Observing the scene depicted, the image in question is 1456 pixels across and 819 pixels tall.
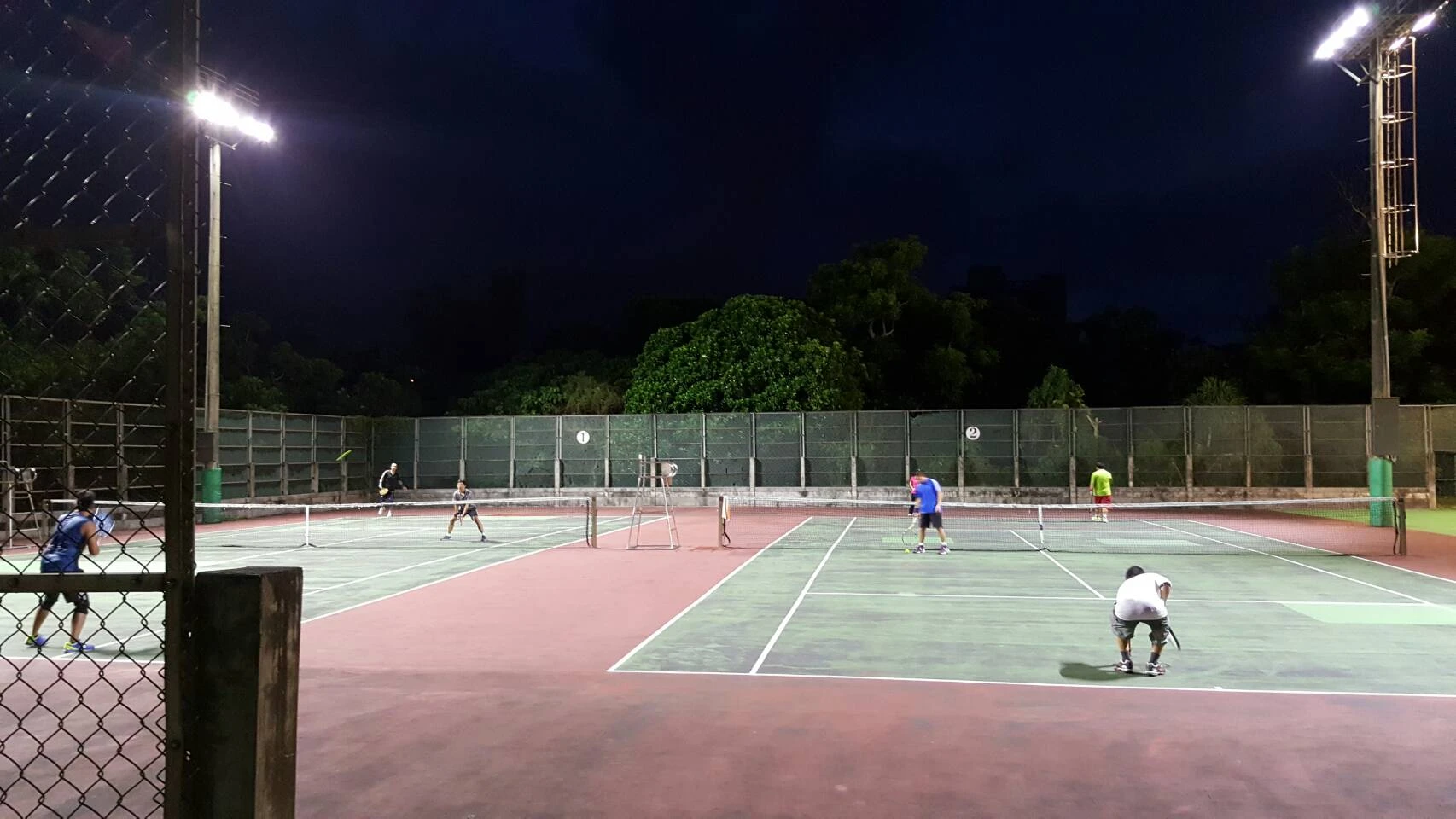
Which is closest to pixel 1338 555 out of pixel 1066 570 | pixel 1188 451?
pixel 1066 570

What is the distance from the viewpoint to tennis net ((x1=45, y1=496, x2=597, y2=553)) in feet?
69.9

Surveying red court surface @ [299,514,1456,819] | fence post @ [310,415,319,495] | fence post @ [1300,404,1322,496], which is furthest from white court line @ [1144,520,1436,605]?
fence post @ [310,415,319,495]

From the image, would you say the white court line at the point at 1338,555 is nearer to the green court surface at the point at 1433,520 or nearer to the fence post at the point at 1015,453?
the green court surface at the point at 1433,520

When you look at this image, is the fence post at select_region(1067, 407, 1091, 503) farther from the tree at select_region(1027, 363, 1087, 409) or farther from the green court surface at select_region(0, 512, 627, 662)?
the green court surface at select_region(0, 512, 627, 662)

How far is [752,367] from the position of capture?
36.9m

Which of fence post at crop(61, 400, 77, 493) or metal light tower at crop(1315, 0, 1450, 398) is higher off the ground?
metal light tower at crop(1315, 0, 1450, 398)

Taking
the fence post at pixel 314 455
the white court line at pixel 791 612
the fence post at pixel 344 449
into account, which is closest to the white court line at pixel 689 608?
the white court line at pixel 791 612

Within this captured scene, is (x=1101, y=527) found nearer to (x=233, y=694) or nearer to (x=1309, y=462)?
(x=1309, y=462)

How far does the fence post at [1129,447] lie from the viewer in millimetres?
33138

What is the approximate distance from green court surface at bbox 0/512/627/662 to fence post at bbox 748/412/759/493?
610 cm

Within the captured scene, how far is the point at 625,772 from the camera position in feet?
20.3

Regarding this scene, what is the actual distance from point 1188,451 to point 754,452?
569 inches

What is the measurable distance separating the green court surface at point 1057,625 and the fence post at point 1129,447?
50.5 ft

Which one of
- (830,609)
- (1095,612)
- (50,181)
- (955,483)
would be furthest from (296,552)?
(955,483)
